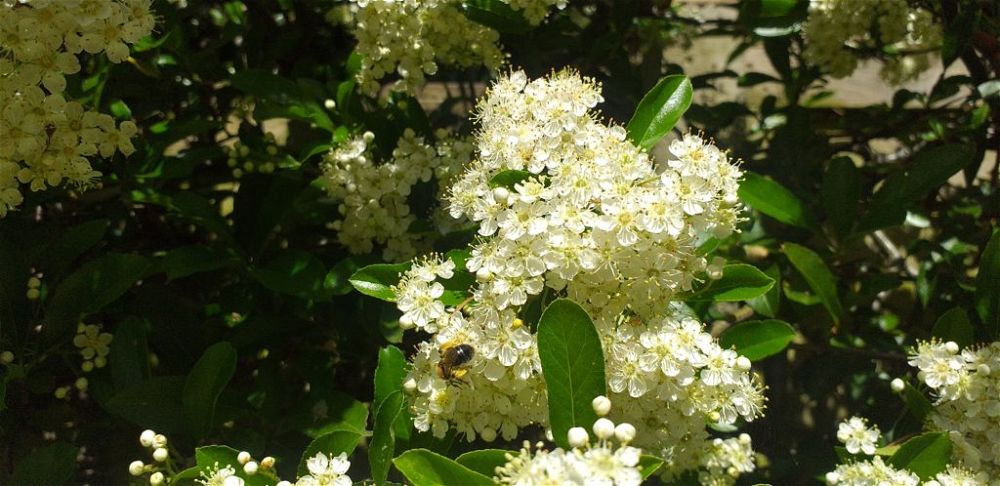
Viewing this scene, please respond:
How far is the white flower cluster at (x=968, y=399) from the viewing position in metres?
1.84

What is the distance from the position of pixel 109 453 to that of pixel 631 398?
1.60m

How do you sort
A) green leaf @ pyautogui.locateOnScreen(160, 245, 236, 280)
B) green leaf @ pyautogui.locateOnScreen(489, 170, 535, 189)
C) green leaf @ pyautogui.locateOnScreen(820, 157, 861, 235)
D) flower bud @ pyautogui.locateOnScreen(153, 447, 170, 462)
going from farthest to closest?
green leaf @ pyautogui.locateOnScreen(820, 157, 861, 235) < green leaf @ pyautogui.locateOnScreen(160, 245, 236, 280) < flower bud @ pyautogui.locateOnScreen(153, 447, 170, 462) < green leaf @ pyautogui.locateOnScreen(489, 170, 535, 189)

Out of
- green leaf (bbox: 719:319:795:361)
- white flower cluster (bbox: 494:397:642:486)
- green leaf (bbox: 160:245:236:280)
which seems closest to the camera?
white flower cluster (bbox: 494:397:642:486)

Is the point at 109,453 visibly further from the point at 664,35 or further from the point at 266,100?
the point at 664,35

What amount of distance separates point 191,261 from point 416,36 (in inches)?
32.4

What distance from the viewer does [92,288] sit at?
205 cm

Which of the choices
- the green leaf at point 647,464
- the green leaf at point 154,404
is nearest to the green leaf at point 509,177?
the green leaf at point 647,464

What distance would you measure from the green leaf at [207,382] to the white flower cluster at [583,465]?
32.7 inches

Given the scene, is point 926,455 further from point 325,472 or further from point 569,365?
point 325,472

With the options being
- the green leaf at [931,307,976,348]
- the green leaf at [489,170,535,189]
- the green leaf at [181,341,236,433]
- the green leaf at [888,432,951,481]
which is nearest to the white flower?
A: the green leaf at [181,341,236,433]

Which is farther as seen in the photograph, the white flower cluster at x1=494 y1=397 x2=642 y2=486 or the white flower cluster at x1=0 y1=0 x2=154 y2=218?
the white flower cluster at x1=0 y1=0 x2=154 y2=218

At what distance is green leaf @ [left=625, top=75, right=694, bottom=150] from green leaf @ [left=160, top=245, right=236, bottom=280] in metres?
1.14

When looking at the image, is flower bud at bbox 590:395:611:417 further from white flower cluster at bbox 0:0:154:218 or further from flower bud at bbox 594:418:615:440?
white flower cluster at bbox 0:0:154:218

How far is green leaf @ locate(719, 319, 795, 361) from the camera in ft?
6.17
